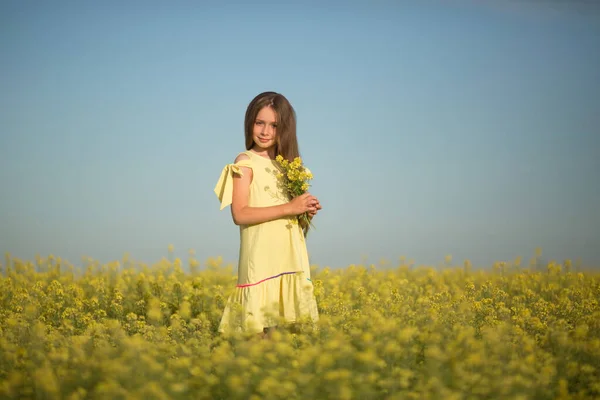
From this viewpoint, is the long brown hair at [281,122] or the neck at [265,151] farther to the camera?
the neck at [265,151]

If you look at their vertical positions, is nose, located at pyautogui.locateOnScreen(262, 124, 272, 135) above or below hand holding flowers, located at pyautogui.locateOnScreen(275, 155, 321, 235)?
above

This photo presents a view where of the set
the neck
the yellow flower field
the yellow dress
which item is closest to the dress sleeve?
the yellow dress

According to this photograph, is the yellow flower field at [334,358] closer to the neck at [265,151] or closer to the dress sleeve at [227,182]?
the dress sleeve at [227,182]

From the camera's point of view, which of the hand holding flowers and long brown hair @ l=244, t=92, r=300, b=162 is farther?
long brown hair @ l=244, t=92, r=300, b=162

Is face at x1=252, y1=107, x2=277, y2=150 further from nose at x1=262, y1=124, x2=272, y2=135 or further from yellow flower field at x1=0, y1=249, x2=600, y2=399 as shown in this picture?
yellow flower field at x1=0, y1=249, x2=600, y2=399

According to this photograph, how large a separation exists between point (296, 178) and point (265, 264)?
0.63 meters

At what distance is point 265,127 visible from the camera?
451cm

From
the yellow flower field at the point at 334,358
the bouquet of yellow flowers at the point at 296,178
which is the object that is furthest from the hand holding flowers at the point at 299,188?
the yellow flower field at the point at 334,358

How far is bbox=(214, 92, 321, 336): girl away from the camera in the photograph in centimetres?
435

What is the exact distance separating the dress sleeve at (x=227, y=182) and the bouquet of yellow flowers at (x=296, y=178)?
0.26m

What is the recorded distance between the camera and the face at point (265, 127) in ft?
14.8

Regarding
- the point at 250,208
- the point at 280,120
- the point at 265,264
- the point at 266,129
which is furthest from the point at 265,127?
the point at 265,264

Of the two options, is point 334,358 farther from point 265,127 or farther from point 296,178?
point 265,127

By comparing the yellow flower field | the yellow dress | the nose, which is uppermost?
the nose
